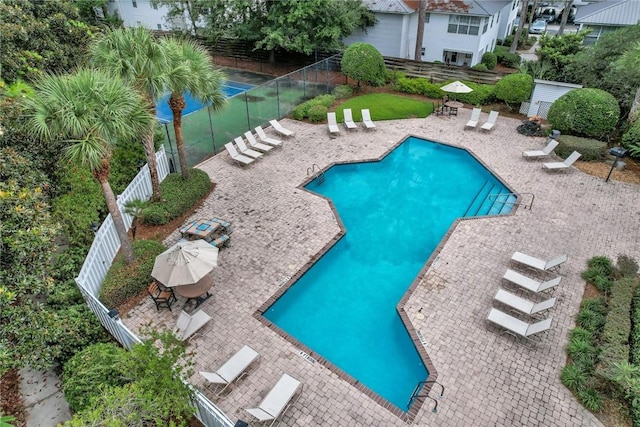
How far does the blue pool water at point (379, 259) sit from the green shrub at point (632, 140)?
5.86 m

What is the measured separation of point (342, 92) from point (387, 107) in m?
3.34

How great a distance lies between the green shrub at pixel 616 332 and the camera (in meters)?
8.21

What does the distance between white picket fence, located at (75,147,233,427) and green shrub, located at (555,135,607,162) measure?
1767 cm

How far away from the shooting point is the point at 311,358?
9.17m

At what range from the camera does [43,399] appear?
27.1 ft

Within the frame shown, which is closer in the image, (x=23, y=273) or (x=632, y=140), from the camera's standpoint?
(x=23, y=273)

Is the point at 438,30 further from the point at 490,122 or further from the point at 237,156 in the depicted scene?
the point at 237,156

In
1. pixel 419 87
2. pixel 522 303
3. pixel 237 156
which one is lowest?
pixel 522 303

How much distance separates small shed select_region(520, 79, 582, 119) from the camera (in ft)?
66.1

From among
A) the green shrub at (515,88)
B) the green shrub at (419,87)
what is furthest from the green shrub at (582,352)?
the green shrub at (419,87)

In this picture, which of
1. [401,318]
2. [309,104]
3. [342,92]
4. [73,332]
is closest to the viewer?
[73,332]

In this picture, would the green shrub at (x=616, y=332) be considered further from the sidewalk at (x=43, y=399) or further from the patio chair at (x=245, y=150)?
the patio chair at (x=245, y=150)

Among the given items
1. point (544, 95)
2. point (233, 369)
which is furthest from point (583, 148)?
point (233, 369)

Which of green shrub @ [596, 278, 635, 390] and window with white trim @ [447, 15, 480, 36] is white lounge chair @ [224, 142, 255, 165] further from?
window with white trim @ [447, 15, 480, 36]
